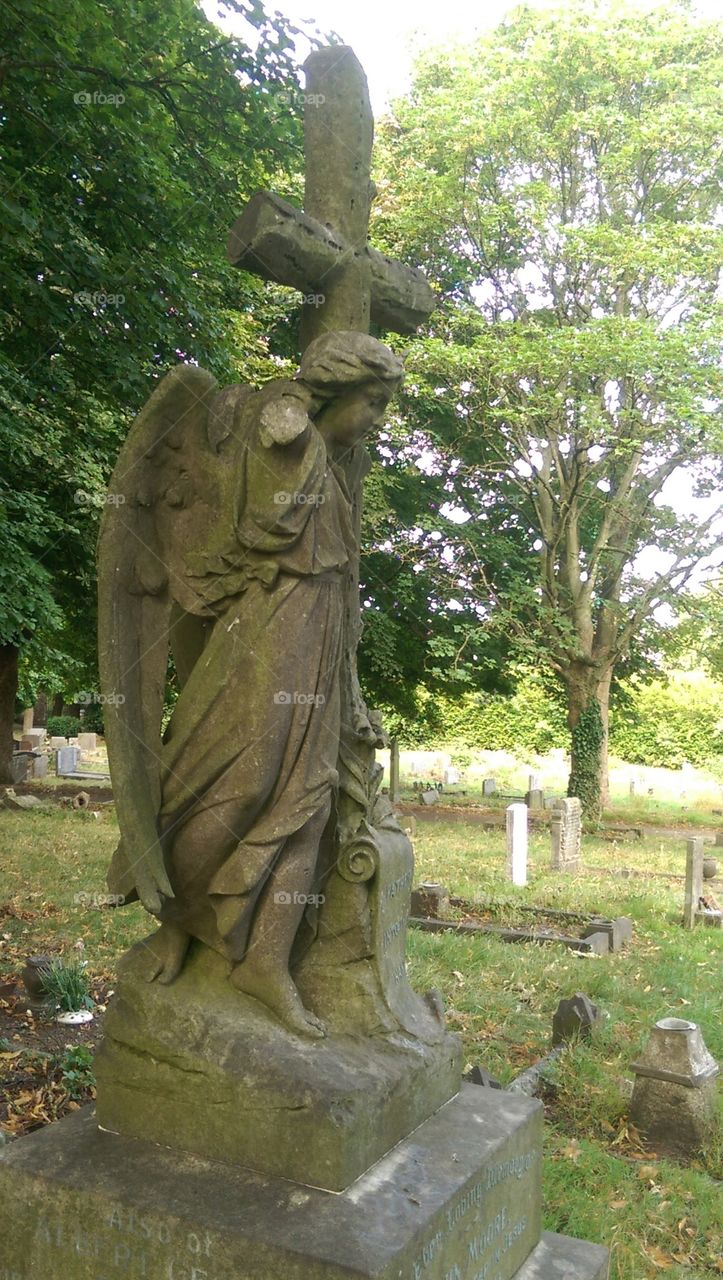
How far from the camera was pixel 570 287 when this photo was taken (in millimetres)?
19016

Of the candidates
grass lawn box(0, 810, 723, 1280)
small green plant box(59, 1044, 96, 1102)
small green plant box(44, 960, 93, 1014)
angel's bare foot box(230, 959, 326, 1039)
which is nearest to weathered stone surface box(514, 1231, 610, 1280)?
grass lawn box(0, 810, 723, 1280)

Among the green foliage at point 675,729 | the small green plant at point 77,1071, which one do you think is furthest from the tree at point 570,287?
the small green plant at point 77,1071

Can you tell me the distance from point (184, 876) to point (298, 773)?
1.50 ft

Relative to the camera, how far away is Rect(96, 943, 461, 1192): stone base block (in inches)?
105

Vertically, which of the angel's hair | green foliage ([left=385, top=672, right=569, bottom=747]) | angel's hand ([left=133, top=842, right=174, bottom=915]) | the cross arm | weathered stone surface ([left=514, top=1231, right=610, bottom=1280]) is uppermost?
the cross arm

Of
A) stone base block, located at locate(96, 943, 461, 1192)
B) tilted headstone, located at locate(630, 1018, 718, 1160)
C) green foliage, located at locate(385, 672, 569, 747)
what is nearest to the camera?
stone base block, located at locate(96, 943, 461, 1192)

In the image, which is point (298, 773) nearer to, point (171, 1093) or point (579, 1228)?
point (171, 1093)

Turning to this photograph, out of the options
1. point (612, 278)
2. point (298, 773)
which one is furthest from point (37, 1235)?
point (612, 278)

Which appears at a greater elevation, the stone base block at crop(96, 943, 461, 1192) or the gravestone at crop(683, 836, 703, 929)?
the stone base block at crop(96, 943, 461, 1192)

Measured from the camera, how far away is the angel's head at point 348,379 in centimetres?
299

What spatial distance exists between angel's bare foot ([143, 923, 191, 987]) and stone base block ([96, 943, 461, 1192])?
0.03m

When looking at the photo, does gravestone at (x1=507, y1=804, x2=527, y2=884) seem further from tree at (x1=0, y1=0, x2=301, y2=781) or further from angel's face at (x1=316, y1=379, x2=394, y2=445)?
angel's face at (x1=316, y1=379, x2=394, y2=445)

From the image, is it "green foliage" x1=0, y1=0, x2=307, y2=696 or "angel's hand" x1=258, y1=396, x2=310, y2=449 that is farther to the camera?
"green foliage" x1=0, y1=0, x2=307, y2=696

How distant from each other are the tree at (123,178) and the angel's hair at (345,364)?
4865mm
